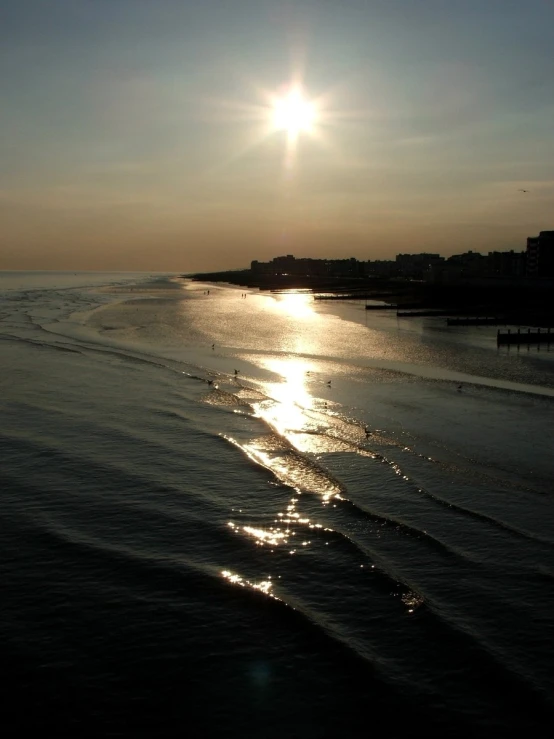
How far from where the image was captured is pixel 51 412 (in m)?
28.2

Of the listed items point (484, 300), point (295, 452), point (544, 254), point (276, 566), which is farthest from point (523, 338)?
point (544, 254)

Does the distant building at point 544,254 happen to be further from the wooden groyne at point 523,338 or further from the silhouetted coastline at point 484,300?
the wooden groyne at point 523,338

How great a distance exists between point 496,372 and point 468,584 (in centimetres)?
3006

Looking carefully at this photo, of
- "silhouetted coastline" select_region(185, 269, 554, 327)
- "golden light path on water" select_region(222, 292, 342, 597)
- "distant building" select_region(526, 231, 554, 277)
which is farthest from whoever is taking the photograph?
"distant building" select_region(526, 231, 554, 277)

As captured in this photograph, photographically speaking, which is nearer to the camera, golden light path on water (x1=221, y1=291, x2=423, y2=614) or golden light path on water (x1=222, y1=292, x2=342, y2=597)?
golden light path on water (x1=221, y1=291, x2=423, y2=614)

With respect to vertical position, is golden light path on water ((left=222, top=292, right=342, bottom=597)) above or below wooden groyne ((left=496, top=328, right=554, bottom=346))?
below

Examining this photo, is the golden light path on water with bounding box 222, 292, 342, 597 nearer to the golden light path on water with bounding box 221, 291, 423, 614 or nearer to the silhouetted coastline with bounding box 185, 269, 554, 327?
the golden light path on water with bounding box 221, 291, 423, 614

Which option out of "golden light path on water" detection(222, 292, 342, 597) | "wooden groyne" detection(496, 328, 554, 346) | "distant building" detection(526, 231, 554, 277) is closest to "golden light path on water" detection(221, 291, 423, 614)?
"golden light path on water" detection(222, 292, 342, 597)

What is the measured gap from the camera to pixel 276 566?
14297 millimetres

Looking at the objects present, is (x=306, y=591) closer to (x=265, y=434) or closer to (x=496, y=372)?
(x=265, y=434)

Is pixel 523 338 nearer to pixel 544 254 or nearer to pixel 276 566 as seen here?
pixel 276 566

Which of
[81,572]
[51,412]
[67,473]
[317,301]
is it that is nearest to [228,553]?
[81,572]

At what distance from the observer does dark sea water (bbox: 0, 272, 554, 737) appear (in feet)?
33.3

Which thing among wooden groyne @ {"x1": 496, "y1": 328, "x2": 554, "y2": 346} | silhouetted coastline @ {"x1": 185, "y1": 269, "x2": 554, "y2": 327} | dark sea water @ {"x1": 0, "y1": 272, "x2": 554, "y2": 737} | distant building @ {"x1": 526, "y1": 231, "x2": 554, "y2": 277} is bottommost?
dark sea water @ {"x1": 0, "y1": 272, "x2": 554, "y2": 737}
